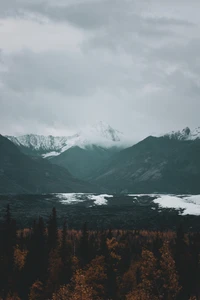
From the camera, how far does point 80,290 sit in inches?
2089

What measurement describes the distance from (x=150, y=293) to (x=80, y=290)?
20.4m

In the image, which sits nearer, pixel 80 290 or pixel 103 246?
pixel 80 290

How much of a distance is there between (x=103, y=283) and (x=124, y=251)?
46.6 meters

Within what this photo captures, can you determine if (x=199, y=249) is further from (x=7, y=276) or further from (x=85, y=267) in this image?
(x=7, y=276)

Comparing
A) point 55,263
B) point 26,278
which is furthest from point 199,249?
point 26,278

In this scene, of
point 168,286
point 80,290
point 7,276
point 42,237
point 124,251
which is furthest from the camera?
point 124,251

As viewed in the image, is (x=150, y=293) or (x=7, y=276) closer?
(x=150, y=293)

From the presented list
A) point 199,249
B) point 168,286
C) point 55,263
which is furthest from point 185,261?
point 55,263

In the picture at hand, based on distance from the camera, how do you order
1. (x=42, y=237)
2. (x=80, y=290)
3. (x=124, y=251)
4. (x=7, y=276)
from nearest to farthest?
(x=80, y=290)
(x=7, y=276)
(x=42, y=237)
(x=124, y=251)

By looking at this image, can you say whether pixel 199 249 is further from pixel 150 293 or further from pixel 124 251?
pixel 124 251

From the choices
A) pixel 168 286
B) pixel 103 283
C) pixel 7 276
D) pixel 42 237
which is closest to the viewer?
pixel 168 286

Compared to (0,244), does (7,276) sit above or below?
below

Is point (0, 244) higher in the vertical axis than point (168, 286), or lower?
higher

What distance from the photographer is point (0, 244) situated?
86.1 metres
